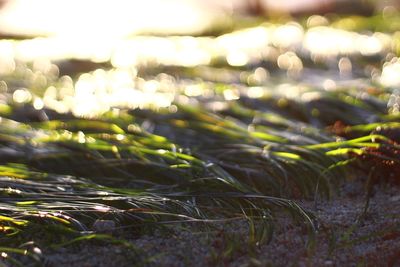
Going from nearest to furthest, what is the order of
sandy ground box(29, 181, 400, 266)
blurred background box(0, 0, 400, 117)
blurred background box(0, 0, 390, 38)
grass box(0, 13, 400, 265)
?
sandy ground box(29, 181, 400, 266)
grass box(0, 13, 400, 265)
blurred background box(0, 0, 400, 117)
blurred background box(0, 0, 390, 38)

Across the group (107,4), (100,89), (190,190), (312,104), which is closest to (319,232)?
(190,190)

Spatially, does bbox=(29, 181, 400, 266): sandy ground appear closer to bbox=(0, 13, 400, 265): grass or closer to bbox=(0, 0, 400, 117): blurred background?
bbox=(0, 13, 400, 265): grass

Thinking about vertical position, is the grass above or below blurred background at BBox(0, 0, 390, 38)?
above

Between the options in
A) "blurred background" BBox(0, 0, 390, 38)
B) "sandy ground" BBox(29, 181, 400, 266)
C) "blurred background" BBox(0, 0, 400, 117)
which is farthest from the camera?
"blurred background" BBox(0, 0, 390, 38)

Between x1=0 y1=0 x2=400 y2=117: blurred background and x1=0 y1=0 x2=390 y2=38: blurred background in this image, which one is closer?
x1=0 y1=0 x2=400 y2=117: blurred background

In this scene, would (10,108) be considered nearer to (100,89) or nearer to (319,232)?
(100,89)

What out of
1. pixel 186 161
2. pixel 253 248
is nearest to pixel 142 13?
pixel 186 161

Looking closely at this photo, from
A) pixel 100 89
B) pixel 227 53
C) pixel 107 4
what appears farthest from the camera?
pixel 107 4

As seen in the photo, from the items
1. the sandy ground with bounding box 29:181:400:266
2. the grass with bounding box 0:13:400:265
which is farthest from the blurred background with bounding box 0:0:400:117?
the sandy ground with bounding box 29:181:400:266
